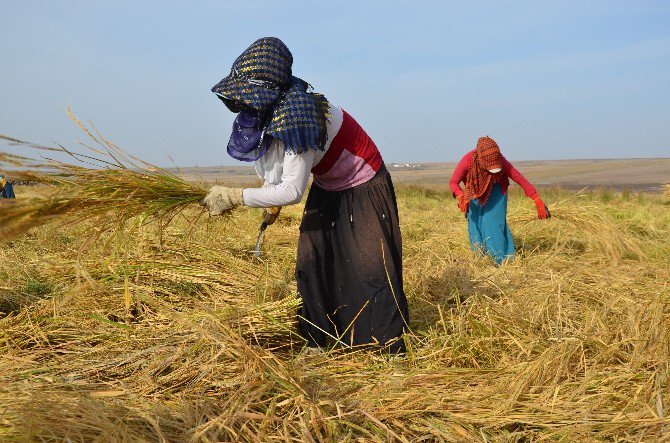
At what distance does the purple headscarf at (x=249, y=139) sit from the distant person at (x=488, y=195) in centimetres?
306

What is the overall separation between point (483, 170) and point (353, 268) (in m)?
2.92

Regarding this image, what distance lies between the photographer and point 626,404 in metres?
2.29

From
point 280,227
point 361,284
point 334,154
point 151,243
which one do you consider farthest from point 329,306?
point 280,227

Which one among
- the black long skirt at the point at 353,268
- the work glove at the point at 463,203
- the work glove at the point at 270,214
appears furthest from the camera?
the work glove at the point at 463,203

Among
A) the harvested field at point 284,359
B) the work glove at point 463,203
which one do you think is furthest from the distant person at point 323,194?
the work glove at point 463,203

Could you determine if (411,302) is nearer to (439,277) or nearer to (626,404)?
(439,277)

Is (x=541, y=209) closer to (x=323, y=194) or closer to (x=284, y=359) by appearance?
(x=323, y=194)

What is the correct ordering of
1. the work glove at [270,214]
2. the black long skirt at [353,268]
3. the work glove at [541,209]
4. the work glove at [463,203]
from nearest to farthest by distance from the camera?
the black long skirt at [353,268] → the work glove at [270,214] → the work glove at [541,209] → the work glove at [463,203]

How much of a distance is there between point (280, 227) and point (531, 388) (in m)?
3.97

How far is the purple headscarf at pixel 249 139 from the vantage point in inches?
103

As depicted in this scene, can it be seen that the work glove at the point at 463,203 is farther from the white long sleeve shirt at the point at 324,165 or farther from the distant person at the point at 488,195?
the white long sleeve shirt at the point at 324,165

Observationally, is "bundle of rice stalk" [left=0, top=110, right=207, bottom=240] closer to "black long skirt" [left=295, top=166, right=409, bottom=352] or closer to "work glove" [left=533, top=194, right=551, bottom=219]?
"black long skirt" [left=295, top=166, right=409, bottom=352]

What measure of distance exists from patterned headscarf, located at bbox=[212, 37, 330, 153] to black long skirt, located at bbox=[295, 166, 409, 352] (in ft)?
1.35

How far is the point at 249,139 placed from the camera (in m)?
2.63
